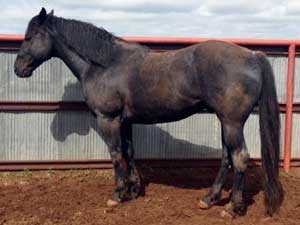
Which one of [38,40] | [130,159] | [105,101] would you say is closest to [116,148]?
[130,159]

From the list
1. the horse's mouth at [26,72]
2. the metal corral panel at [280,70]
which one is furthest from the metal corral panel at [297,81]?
the horse's mouth at [26,72]

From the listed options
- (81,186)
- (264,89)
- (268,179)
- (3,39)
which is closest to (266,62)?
(264,89)

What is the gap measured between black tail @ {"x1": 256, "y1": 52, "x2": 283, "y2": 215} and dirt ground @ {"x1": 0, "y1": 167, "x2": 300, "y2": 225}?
0.78ft

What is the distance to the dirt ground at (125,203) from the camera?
5.11 metres

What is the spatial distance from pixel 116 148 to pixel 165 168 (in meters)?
1.74

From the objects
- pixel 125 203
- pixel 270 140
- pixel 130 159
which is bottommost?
pixel 125 203

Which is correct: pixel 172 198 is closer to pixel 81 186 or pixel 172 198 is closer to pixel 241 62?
pixel 81 186

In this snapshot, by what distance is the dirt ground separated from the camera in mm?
5105

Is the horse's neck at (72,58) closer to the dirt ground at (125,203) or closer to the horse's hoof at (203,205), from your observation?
the dirt ground at (125,203)

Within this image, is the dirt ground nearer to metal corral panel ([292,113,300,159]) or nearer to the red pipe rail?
metal corral panel ([292,113,300,159])

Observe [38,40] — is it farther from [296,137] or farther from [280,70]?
[296,137]

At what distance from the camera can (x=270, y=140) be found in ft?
17.1

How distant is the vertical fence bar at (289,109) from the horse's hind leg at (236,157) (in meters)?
2.29

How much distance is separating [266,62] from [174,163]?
104 inches
